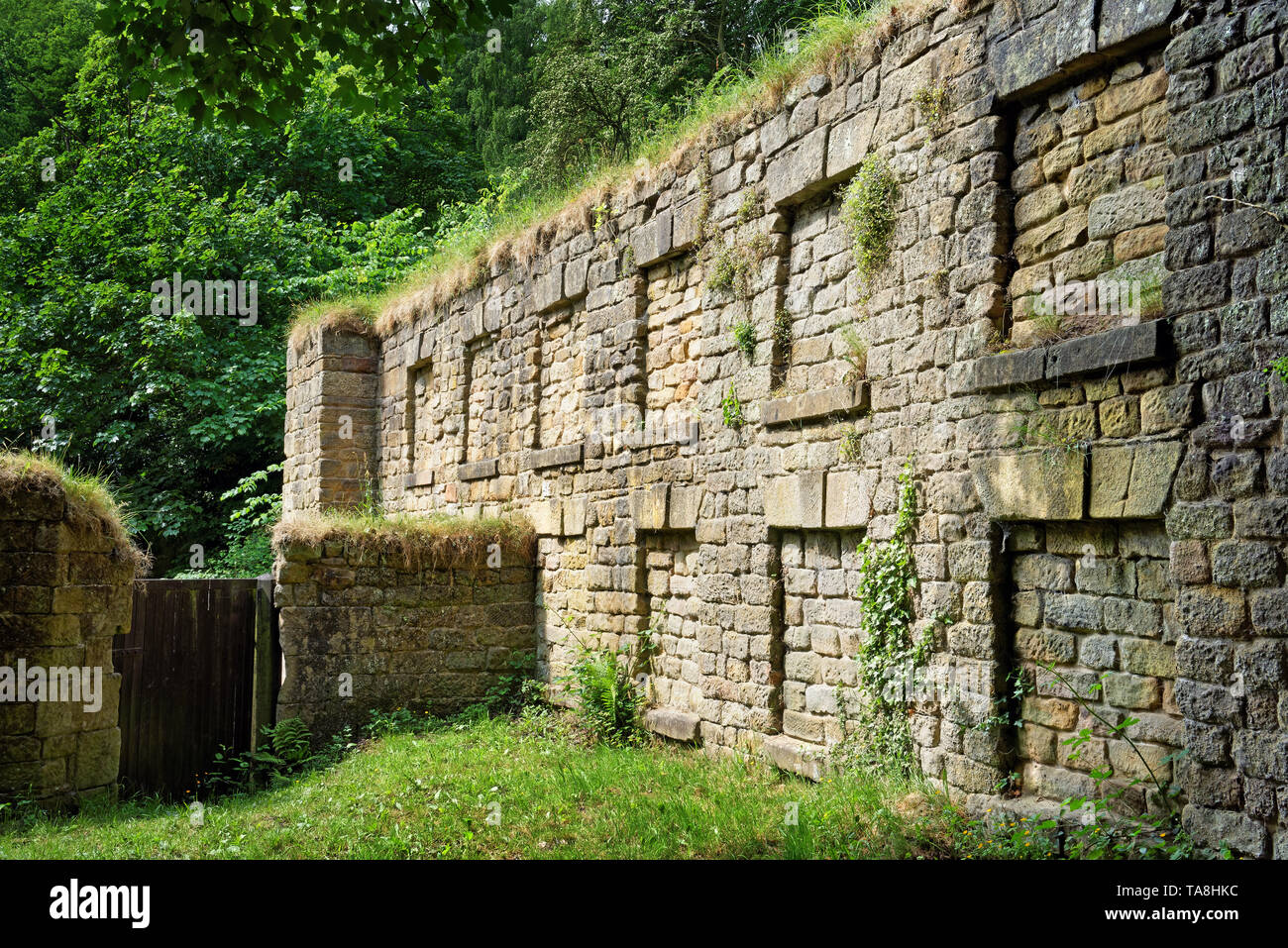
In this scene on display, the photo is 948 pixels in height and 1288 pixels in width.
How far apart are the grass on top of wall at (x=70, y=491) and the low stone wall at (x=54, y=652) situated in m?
0.01

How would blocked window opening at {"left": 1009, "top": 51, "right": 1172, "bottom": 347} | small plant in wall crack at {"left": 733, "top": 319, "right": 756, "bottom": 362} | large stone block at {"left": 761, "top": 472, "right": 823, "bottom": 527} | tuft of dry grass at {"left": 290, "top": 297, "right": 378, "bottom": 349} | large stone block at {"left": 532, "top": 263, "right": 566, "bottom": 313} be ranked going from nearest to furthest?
blocked window opening at {"left": 1009, "top": 51, "right": 1172, "bottom": 347} < large stone block at {"left": 761, "top": 472, "right": 823, "bottom": 527} < small plant in wall crack at {"left": 733, "top": 319, "right": 756, "bottom": 362} < large stone block at {"left": 532, "top": 263, "right": 566, "bottom": 313} < tuft of dry grass at {"left": 290, "top": 297, "right": 378, "bottom": 349}

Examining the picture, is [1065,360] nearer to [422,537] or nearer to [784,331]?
[784,331]

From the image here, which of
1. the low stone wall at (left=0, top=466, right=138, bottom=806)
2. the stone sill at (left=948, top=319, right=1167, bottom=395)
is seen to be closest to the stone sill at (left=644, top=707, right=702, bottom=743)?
the stone sill at (left=948, top=319, right=1167, bottom=395)

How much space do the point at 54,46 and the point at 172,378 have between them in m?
12.1

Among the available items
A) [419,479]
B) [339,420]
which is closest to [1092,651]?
[419,479]

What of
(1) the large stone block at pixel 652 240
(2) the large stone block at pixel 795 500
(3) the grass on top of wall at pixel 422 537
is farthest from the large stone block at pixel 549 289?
(2) the large stone block at pixel 795 500

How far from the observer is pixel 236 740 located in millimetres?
8883

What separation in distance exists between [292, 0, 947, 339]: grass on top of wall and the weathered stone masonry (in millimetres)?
111

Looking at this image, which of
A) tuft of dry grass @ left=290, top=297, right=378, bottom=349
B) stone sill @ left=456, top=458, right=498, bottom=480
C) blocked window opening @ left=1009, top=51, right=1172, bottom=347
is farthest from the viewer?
tuft of dry grass @ left=290, top=297, right=378, bottom=349

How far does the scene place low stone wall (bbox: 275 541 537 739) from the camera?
8695 millimetres

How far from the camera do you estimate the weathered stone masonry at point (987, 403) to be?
4168 mm

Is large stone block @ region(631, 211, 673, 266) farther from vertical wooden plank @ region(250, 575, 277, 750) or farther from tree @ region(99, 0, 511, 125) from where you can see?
vertical wooden plank @ region(250, 575, 277, 750)

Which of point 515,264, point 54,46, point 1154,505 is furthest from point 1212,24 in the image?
point 54,46

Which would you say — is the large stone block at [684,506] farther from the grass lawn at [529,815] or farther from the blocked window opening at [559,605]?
the grass lawn at [529,815]
